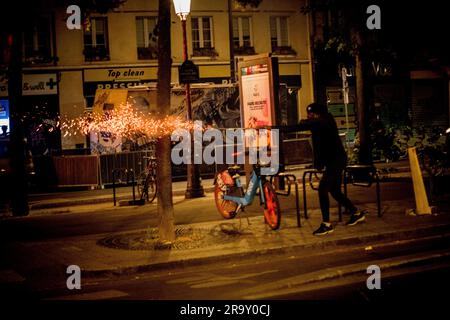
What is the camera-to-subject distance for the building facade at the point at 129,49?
28.4 m

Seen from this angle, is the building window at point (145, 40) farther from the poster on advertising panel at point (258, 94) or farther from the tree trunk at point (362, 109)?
the poster on advertising panel at point (258, 94)

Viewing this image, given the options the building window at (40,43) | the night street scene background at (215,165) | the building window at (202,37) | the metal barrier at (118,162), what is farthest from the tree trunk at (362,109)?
the building window at (40,43)

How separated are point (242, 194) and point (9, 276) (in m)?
4.50

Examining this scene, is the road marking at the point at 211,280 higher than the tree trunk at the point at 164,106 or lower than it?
lower

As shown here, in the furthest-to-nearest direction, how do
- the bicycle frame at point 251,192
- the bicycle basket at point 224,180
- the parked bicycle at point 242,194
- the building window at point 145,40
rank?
the building window at point 145,40 < the bicycle basket at point 224,180 < the bicycle frame at point 251,192 < the parked bicycle at point 242,194

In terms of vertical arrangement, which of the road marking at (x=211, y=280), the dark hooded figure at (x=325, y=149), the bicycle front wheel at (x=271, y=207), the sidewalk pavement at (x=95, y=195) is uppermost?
the dark hooded figure at (x=325, y=149)

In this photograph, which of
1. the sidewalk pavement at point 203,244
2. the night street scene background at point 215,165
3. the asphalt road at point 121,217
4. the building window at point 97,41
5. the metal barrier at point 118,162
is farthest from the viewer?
the building window at point 97,41

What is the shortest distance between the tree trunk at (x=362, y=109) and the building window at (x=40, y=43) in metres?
15.8

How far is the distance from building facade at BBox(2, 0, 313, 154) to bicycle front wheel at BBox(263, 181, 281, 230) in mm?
18281

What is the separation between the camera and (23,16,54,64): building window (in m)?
28.3

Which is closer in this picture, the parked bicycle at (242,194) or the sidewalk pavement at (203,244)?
the sidewalk pavement at (203,244)

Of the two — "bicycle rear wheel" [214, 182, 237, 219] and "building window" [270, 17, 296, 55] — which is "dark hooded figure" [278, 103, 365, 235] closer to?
"bicycle rear wheel" [214, 182, 237, 219]
